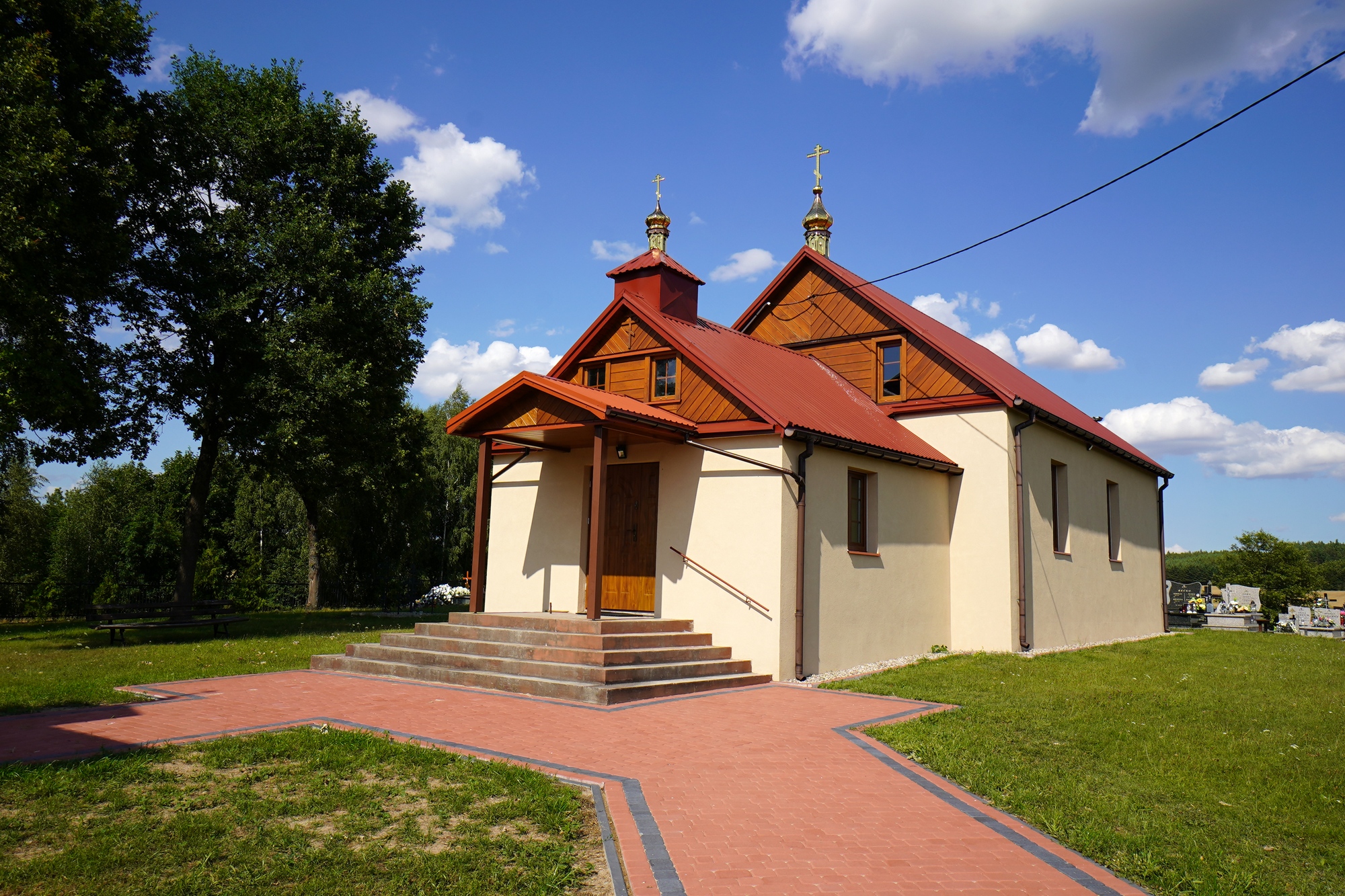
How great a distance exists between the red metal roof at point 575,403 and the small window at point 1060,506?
9.23 metres

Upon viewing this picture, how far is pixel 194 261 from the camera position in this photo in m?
19.3

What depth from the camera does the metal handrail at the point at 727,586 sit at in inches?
481

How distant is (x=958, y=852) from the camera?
5020mm

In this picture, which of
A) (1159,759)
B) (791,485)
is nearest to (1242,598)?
(791,485)

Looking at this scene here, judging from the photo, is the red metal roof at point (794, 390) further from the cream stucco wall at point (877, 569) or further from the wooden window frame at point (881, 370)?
the cream stucco wall at point (877, 569)

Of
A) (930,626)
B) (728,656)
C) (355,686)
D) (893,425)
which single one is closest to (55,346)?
(355,686)

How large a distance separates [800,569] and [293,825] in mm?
8184

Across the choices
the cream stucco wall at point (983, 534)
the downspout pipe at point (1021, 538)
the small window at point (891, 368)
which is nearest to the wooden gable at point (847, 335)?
the small window at point (891, 368)

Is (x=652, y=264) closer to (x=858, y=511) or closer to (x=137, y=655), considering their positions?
(x=858, y=511)

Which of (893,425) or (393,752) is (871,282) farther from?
(393,752)

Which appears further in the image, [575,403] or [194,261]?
[194,261]

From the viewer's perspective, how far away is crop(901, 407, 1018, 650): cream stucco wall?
1577cm

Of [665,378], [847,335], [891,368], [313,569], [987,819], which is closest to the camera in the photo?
[987,819]

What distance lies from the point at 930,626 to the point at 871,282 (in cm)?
730
